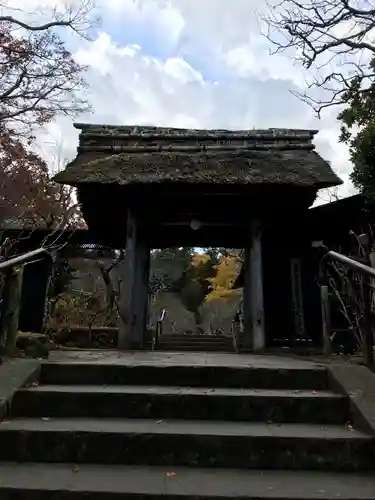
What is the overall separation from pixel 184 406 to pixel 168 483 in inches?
28.7

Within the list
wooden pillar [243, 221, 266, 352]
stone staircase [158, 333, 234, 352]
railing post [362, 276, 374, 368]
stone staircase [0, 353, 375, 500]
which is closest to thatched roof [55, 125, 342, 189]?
wooden pillar [243, 221, 266, 352]

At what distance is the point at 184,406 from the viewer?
3.08 m

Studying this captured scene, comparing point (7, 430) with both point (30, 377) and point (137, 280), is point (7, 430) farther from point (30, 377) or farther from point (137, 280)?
point (137, 280)

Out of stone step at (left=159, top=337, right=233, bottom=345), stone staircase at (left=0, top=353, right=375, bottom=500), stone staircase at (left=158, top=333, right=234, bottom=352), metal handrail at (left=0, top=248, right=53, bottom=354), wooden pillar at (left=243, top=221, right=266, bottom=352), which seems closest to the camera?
stone staircase at (left=0, top=353, right=375, bottom=500)

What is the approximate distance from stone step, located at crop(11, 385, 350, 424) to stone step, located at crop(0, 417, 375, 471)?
356 millimetres

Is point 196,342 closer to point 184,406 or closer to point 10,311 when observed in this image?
point 10,311

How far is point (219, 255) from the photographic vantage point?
84.6 ft

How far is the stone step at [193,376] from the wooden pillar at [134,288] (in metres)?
3.17

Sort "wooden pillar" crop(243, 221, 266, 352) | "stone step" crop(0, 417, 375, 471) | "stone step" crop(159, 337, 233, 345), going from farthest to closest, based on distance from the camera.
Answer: "stone step" crop(159, 337, 233, 345) < "wooden pillar" crop(243, 221, 266, 352) < "stone step" crop(0, 417, 375, 471)

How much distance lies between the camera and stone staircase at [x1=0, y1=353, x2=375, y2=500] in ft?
7.64

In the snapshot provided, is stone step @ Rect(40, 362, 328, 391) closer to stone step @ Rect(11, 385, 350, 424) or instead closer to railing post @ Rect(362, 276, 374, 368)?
stone step @ Rect(11, 385, 350, 424)

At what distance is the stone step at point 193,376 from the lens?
3455 mm

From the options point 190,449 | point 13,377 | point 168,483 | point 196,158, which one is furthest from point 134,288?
point 168,483

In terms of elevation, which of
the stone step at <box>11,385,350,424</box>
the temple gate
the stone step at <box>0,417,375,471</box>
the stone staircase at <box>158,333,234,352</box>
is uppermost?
the temple gate
